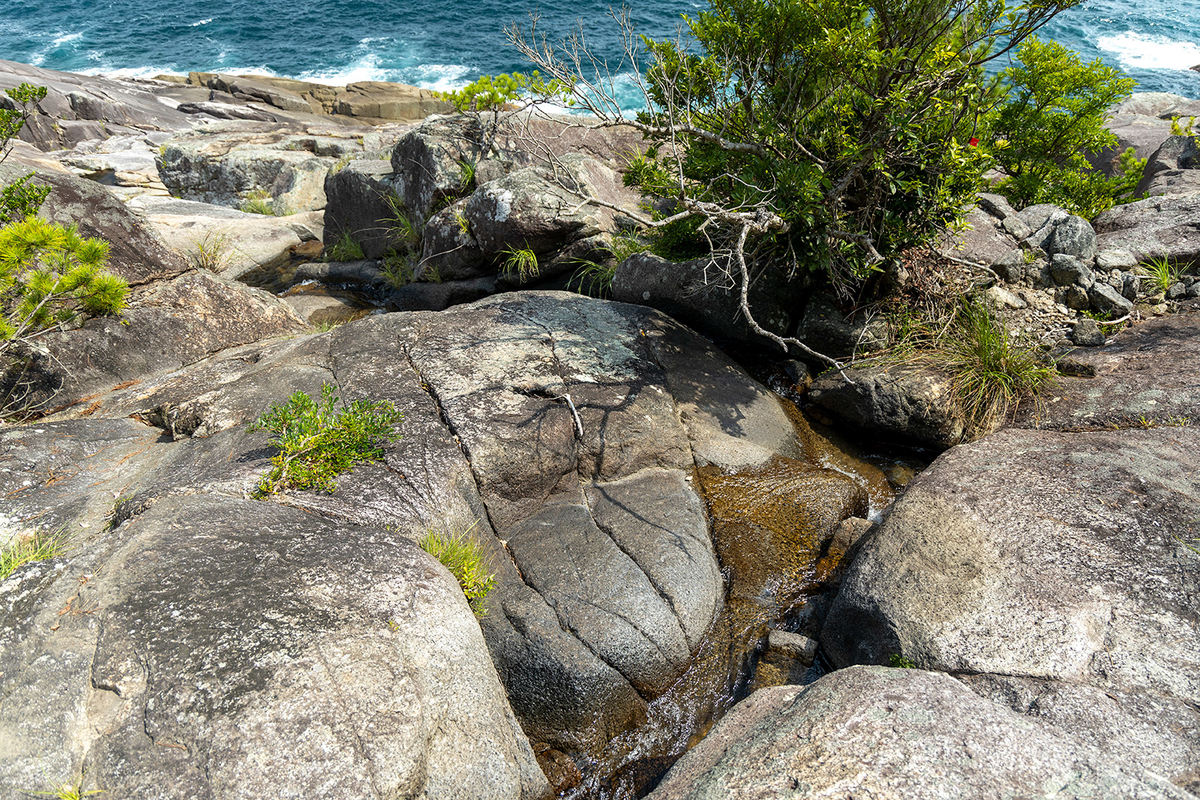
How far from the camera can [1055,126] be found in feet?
25.4

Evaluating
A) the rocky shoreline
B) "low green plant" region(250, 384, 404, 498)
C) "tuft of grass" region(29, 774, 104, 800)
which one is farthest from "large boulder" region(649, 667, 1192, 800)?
"low green plant" region(250, 384, 404, 498)

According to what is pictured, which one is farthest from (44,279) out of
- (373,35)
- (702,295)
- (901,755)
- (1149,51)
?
(1149,51)

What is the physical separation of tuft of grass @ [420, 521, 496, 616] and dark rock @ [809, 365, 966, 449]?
3784 millimetres

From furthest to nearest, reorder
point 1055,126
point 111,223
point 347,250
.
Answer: point 347,250 → point 1055,126 → point 111,223

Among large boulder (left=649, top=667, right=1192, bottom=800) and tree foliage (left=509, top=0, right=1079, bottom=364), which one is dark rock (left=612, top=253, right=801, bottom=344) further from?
large boulder (left=649, top=667, right=1192, bottom=800)

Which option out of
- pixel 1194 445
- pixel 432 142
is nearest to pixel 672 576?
pixel 1194 445

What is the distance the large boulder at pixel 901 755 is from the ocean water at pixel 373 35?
25.4 meters

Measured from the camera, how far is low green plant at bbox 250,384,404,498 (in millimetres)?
4227

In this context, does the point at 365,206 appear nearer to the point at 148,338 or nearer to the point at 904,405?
the point at 148,338

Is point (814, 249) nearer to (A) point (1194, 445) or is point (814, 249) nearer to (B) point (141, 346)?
(A) point (1194, 445)

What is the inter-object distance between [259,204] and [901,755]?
1481 cm

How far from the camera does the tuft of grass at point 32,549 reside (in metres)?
3.43

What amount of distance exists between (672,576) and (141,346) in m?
6.00

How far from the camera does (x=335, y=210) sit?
11.5m
